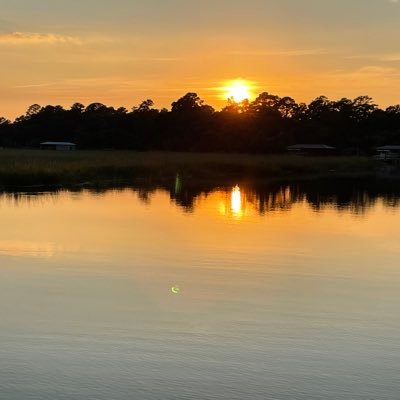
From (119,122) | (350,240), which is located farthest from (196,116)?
(350,240)

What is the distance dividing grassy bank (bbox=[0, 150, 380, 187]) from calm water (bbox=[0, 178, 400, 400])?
16.2 metres

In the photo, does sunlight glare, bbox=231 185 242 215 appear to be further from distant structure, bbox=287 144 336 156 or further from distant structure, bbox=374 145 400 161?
distant structure, bbox=287 144 336 156

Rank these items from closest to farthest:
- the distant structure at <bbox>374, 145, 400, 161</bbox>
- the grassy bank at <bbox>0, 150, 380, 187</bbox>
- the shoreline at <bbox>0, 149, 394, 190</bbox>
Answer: the shoreline at <bbox>0, 149, 394, 190</bbox>
the grassy bank at <bbox>0, 150, 380, 187</bbox>
the distant structure at <bbox>374, 145, 400, 161</bbox>

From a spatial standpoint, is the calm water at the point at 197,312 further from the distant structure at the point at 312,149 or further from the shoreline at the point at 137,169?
the distant structure at the point at 312,149

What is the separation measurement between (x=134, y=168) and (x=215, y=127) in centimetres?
5076

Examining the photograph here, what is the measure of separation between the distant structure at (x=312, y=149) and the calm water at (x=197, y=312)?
73.5m

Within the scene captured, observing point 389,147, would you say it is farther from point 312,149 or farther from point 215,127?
point 215,127

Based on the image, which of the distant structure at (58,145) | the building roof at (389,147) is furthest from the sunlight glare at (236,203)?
the distant structure at (58,145)

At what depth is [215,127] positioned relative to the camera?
307ft

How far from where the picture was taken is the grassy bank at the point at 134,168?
3347 cm

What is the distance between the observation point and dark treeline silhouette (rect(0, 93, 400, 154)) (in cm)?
9075

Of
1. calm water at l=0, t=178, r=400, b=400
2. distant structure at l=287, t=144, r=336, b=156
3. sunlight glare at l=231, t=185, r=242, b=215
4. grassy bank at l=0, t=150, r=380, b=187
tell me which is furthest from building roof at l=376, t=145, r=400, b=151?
calm water at l=0, t=178, r=400, b=400

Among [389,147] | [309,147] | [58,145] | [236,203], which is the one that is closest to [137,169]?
[236,203]

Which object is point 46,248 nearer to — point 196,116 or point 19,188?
point 19,188
